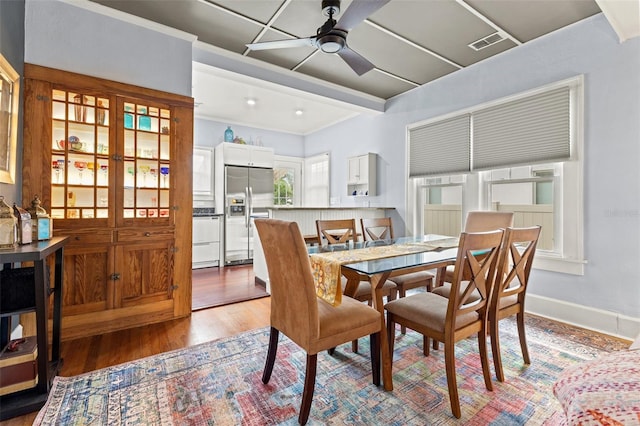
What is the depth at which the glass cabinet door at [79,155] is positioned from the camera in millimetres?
2348

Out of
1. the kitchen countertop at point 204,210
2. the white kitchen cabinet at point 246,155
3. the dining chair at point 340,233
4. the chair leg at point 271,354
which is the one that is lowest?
the chair leg at point 271,354

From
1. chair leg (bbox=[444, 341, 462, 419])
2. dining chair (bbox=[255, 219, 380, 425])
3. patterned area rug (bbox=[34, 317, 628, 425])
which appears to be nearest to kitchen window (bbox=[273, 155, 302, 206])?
patterned area rug (bbox=[34, 317, 628, 425])

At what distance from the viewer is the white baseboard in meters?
2.40

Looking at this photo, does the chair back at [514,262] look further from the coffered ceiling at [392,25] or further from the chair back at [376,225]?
the coffered ceiling at [392,25]

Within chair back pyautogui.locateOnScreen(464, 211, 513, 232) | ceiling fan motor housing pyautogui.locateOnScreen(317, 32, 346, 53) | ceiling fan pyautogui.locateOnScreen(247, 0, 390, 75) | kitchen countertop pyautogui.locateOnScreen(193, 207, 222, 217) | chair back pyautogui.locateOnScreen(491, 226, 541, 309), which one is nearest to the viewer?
chair back pyautogui.locateOnScreen(491, 226, 541, 309)

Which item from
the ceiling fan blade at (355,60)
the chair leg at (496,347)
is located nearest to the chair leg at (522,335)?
the chair leg at (496,347)

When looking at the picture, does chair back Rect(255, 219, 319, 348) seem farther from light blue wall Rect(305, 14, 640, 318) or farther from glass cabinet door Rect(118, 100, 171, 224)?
light blue wall Rect(305, 14, 640, 318)

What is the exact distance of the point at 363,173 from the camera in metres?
4.79

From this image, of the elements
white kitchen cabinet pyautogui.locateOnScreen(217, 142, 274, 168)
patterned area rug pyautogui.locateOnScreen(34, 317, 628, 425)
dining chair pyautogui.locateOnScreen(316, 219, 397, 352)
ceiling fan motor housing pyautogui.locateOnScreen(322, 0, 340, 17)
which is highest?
ceiling fan motor housing pyautogui.locateOnScreen(322, 0, 340, 17)

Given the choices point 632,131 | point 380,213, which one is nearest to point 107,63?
point 380,213

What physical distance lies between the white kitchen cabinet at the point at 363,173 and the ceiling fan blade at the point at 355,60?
201cm

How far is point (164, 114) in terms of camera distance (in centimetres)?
279

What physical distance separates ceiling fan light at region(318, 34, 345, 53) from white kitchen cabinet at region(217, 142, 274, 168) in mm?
3316

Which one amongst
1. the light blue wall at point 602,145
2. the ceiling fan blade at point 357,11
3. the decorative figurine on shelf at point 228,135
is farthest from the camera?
the decorative figurine on shelf at point 228,135
